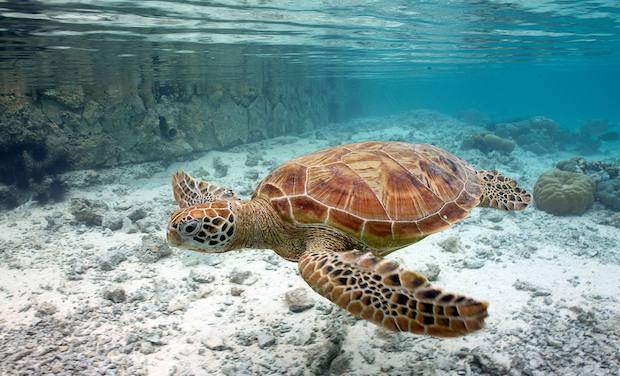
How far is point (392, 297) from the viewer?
257 cm

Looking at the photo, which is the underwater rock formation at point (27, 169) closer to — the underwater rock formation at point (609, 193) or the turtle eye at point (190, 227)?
the turtle eye at point (190, 227)

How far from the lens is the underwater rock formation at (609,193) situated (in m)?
8.80

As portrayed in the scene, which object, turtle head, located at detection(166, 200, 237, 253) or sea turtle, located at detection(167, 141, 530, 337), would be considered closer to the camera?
sea turtle, located at detection(167, 141, 530, 337)

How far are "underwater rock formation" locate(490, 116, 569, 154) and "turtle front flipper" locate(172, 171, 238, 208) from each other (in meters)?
18.1

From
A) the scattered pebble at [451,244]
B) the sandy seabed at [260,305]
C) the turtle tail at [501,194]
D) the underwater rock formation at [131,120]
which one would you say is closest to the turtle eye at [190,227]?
the sandy seabed at [260,305]

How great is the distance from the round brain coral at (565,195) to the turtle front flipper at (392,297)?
315 inches

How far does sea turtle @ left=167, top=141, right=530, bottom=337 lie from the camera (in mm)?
2506

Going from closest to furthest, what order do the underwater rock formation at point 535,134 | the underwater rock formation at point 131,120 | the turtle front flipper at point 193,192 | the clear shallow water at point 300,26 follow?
the turtle front flipper at point 193,192, the clear shallow water at point 300,26, the underwater rock formation at point 131,120, the underwater rock formation at point 535,134

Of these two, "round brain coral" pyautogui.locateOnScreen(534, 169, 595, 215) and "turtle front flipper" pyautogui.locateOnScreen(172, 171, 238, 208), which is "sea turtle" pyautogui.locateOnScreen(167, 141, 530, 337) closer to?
"turtle front flipper" pyautogui.locateOnScreen(172, 171, 238, 208)

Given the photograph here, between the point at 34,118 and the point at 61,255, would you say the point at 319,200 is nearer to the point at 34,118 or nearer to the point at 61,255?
the point at 61,255

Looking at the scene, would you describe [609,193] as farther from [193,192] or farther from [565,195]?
[193,192]

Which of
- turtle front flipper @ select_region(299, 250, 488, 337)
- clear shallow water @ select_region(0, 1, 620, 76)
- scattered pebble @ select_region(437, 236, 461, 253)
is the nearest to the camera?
turtle front flipper @ select_region(299, 250, 488, 337)

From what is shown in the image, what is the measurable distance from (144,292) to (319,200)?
314 cm

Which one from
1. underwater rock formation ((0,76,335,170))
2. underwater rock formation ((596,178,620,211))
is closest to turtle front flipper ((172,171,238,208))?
underwater rock formation ((0,76,335,170))
